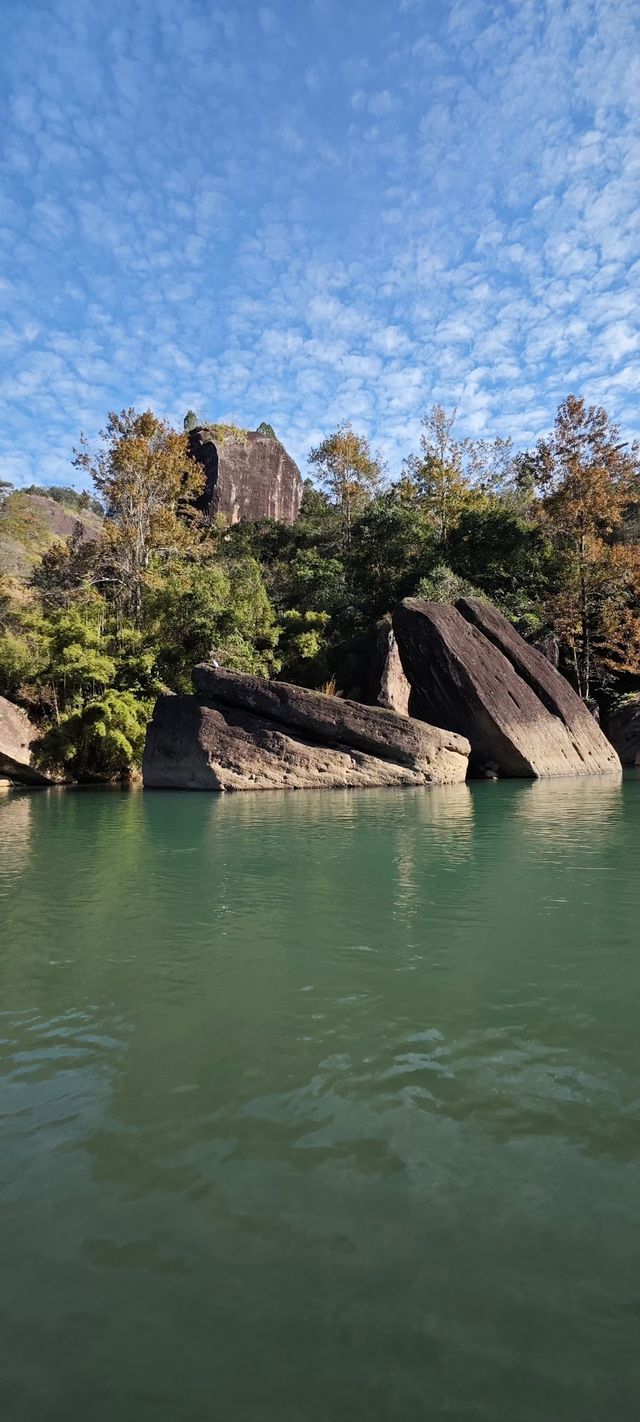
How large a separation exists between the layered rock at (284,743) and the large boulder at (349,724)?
0.08 ft

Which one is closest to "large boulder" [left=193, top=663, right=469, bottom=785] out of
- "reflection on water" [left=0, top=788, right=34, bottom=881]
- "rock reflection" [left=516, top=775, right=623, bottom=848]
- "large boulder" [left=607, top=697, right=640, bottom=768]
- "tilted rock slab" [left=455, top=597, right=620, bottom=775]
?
"rock reflection" [left=516, top=775, right=623, bottom=848]

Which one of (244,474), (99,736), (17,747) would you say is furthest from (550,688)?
(244,474)

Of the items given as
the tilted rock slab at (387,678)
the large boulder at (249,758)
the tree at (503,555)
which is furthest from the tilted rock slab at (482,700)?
the tree at (503,555)

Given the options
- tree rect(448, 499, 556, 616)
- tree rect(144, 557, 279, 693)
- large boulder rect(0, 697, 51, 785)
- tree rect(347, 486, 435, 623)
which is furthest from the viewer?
tree rect(347, 486, 435, 623)

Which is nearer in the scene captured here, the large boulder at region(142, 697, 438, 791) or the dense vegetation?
the large boulder at region(142, 697, 438, 791)

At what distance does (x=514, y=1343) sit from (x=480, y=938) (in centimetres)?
356

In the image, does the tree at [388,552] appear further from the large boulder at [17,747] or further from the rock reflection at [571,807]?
the large boulder at [17,747]

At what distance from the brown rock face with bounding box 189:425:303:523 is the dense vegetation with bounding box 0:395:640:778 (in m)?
11.7

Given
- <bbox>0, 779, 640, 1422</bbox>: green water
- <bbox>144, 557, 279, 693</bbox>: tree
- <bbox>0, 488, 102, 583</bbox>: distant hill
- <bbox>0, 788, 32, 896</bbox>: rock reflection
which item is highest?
<bbox>0, 488, 102, 583</bbox>: distant hill

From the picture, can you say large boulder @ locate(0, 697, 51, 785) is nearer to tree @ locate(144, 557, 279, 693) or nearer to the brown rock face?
tree @ locate(144, 557, 279, 693)

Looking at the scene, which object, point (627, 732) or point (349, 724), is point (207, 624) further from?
point (627, 732)

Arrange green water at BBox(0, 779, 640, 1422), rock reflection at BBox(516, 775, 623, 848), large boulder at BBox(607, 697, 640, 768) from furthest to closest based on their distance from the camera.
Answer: large boulder at BBox(607, 697, 640, 768), rock reflection at BBox(516, 775, 623, 848), green water at BBox(0, 779, 640, 1422)

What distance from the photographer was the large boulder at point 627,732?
2547cm

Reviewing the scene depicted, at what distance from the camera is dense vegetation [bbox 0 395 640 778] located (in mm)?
22703
